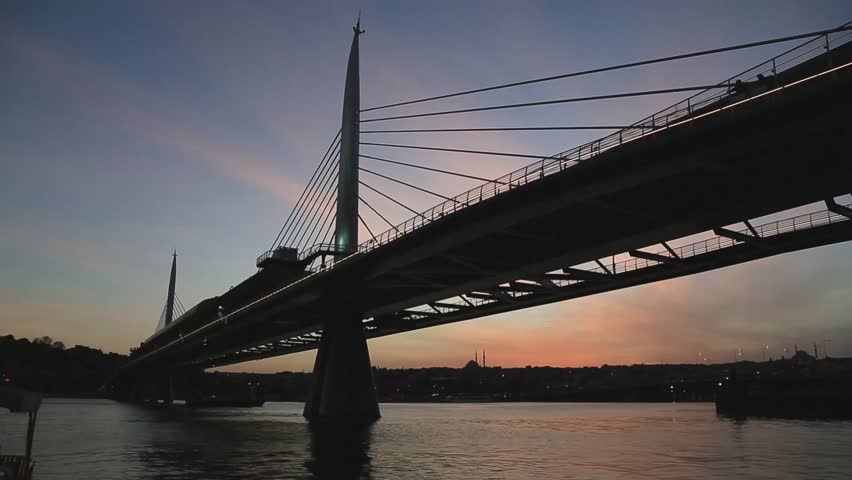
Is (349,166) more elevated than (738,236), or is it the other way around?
(349,166)

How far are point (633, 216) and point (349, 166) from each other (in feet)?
108

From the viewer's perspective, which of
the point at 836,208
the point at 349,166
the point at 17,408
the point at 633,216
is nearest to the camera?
the point at 17,408

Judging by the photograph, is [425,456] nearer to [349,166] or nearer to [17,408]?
[17,408]

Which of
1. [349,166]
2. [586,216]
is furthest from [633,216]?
[349,166]

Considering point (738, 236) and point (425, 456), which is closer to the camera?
point (425, 456)

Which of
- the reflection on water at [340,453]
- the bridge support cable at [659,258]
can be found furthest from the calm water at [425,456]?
the bridge support cable at [659,258]

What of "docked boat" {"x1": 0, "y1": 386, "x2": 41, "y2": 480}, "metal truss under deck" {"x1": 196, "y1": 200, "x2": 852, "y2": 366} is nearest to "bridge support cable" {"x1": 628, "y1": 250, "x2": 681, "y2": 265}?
"metal truss under deck" {"x1": 196, "y1": 200, "x2": 852, "y2": 366}

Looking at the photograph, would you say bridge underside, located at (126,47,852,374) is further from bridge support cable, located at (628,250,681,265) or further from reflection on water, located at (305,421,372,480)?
reflection on water, located at (305,421,372,480)

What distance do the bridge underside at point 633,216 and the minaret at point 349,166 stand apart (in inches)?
176

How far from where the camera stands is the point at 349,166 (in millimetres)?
67312

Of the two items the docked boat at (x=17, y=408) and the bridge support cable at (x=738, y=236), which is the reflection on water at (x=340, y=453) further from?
the bridge support cable at (x=738, y=236)

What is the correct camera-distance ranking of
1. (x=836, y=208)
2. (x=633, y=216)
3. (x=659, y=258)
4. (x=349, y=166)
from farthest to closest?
(x=349, y=166)
(x=659, y=258)
(x=633, y=216)
(x=836, y=208)

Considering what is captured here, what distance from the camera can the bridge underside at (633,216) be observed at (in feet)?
99.4

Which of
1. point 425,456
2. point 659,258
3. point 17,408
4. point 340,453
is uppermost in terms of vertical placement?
point 659,258
